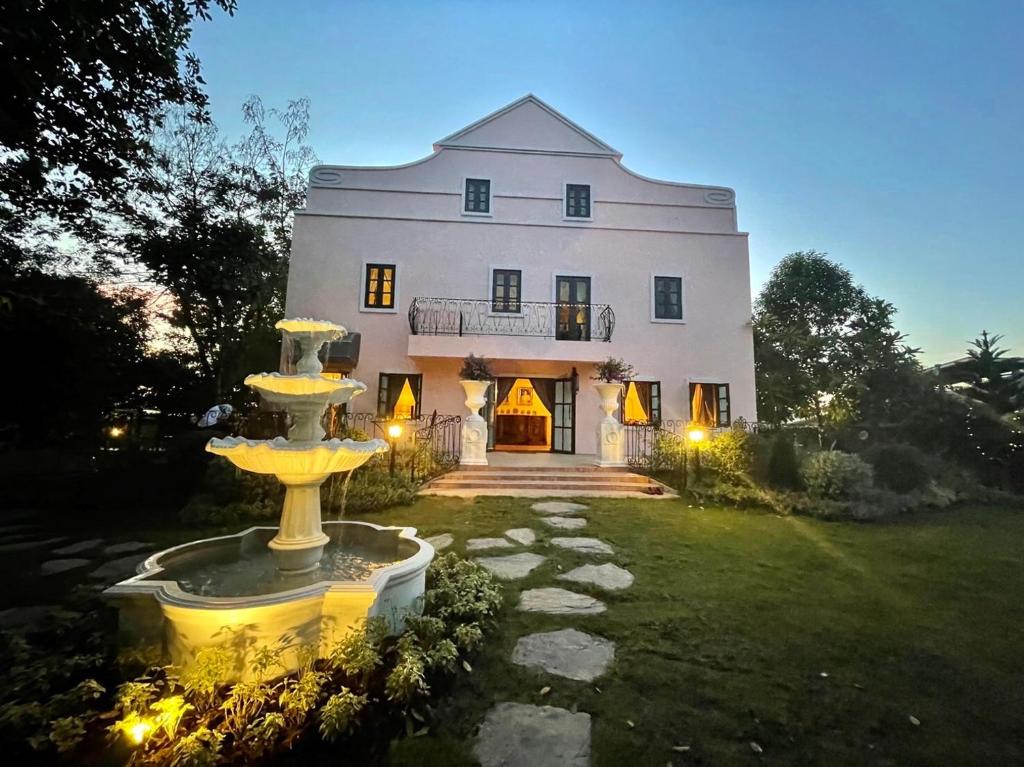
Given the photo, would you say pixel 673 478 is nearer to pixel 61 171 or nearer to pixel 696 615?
pixel 696 615

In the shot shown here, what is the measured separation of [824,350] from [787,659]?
52.6ft

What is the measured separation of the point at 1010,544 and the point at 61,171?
13.3 m

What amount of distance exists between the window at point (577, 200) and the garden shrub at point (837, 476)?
917 centimetres

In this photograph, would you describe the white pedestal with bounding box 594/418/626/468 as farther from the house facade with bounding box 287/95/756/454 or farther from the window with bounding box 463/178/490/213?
the window with bounding box 463/178/490/213

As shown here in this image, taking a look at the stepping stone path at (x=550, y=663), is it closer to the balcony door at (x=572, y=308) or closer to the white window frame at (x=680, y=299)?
the balcony door at (x=572, y=308)

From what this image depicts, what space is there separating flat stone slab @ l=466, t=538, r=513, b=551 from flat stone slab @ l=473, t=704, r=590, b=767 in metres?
2.60

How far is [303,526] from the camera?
3045mm

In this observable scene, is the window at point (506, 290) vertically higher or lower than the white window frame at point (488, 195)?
lower

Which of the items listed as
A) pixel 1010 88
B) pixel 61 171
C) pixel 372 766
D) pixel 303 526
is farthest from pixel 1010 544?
pixel 61 171

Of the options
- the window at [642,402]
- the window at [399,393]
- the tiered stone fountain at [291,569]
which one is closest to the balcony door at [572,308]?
the window at [642,402]

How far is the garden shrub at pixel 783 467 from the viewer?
24.3 ft

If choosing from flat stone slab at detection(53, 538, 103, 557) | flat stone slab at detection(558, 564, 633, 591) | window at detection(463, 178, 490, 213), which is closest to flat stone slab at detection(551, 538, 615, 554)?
flat stone slab at detection(558, 564, 633, 591)

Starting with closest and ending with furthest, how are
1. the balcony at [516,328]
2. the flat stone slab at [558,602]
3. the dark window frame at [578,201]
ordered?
the flat stone slab at [558,602] < the balcony at [516,328] < the dark window frame at [578,201]

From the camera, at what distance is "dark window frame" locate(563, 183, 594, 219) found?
12953mm
